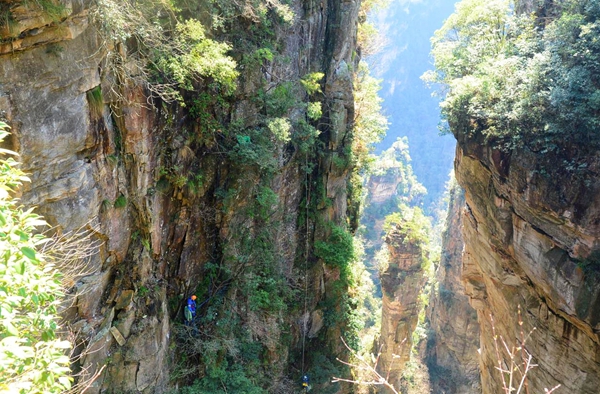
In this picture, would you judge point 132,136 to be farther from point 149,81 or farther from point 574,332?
point 574,332

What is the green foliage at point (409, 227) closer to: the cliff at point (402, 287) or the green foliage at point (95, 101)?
the cliff at point (402, 287)

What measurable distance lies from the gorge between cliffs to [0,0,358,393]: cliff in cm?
4

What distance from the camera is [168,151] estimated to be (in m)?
7.76

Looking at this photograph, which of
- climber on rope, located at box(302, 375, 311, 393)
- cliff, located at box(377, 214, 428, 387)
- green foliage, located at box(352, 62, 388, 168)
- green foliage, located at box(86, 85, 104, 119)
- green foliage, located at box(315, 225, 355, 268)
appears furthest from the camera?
cliff, located at box(377, 214, 428, 387)

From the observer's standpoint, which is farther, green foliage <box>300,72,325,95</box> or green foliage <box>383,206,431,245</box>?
green foliage <box>383,206,431,245</box>

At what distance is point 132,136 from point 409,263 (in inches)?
777

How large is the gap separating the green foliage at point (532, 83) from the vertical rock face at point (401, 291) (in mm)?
12953

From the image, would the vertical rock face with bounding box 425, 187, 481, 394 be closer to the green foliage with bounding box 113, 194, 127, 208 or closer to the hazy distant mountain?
the green foliage with bounding box 113, 194, 127, 208

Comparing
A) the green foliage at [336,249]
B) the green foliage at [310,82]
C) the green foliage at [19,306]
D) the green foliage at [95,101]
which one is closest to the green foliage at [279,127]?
the green foliage at [310,82]

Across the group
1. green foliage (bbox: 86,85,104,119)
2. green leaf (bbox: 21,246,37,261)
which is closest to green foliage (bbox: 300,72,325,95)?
green foliage (bbox: 86,85,104,119)

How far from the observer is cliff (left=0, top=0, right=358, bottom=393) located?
5270 mm

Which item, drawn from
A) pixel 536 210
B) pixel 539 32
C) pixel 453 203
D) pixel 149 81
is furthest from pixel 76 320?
pixel 453 203

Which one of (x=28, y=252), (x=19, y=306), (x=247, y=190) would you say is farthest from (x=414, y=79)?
(x=28, y=252)

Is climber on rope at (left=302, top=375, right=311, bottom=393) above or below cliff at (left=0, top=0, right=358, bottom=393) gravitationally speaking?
below
